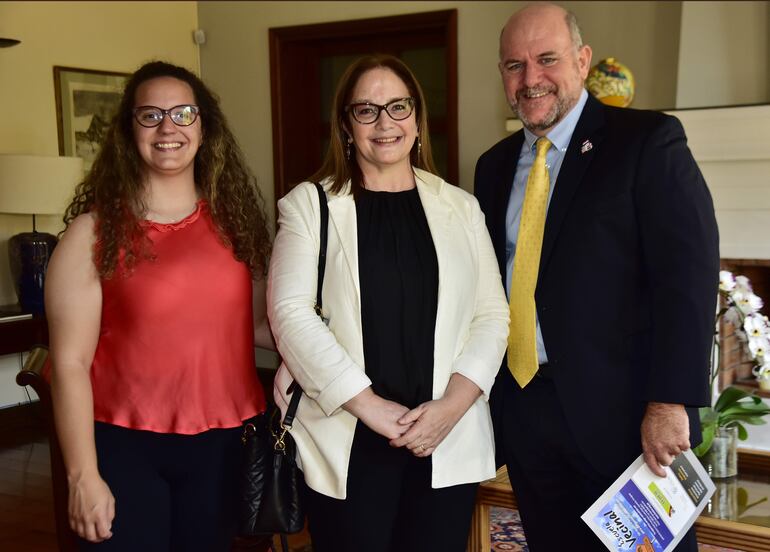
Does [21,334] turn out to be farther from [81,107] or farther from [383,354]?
[383,354]

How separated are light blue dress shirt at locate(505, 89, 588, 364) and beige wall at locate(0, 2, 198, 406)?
13.1 feet

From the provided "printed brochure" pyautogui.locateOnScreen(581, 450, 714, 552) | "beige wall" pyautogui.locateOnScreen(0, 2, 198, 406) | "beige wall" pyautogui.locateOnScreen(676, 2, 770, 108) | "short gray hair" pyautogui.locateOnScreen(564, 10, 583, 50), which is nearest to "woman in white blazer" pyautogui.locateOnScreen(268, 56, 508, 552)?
"printed brochure" pyautogui.locateOnScreen(581, 450, 714, 552)

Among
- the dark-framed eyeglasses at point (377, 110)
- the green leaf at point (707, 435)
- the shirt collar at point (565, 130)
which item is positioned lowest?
the green leaf at point (707, 435)

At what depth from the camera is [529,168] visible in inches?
83.7

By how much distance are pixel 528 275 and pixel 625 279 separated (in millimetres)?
223

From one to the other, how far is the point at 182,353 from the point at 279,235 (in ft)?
1.08

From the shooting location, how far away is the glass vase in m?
2.55

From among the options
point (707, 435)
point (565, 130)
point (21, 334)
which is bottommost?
point (21, 334)

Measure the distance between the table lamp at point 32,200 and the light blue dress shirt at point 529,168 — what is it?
3421 mm

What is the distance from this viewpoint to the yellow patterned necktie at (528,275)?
2006 millimetres

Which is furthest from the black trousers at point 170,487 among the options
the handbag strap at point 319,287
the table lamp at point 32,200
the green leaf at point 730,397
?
the table lamp at point 32,200

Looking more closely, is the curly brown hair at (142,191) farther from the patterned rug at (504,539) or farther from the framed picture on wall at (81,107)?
the framed picture on wall at (81,107)

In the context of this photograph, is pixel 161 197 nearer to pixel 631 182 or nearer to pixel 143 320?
pixel 143 320

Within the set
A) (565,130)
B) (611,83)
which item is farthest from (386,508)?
(611,83)
